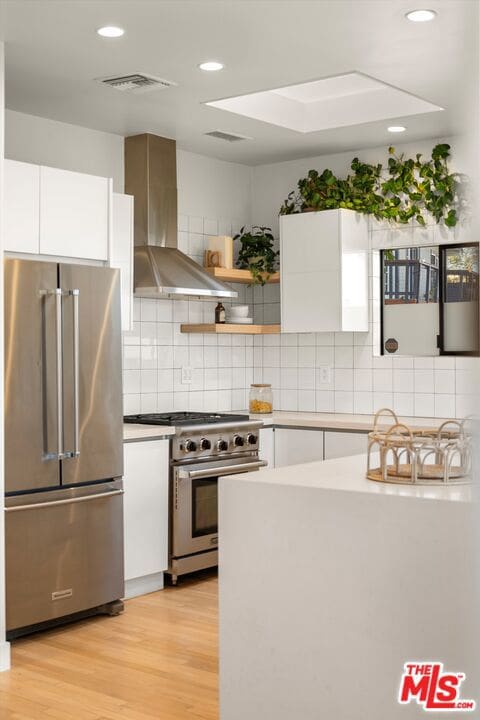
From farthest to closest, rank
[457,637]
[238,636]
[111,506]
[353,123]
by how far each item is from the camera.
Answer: [353,123], [111,506], [238,636], [457,637]

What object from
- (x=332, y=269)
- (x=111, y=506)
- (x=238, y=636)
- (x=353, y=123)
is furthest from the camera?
(x=332, y=269)

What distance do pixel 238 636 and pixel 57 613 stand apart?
6.15 ft

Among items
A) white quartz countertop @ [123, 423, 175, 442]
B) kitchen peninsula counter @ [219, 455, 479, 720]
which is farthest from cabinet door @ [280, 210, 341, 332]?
kitchen peninsula counter @ [219, 455, 479, 720]

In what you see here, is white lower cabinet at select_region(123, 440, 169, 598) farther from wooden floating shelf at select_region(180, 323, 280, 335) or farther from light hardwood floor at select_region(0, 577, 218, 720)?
wooden floating shelf at select_region(180, 323, 280, 335)

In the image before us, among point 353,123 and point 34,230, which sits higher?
point 353,123

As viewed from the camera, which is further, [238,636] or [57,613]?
[57,613]

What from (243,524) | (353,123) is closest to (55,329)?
(243,524)

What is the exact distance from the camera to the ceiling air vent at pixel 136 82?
13.1 ft

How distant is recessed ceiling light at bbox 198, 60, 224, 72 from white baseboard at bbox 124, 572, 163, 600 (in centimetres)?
265

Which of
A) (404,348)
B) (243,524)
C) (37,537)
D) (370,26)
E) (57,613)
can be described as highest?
(370,26)

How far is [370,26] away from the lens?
3344mm

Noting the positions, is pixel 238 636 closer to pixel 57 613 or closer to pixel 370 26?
pixel 57 613

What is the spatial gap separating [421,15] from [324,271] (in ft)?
7.58

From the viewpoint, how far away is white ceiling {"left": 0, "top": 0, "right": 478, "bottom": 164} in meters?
3.18
